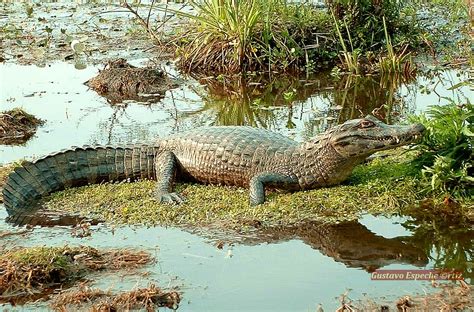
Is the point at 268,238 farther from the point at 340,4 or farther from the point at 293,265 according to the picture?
the point at 340,4

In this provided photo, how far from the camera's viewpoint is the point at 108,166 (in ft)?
23.7

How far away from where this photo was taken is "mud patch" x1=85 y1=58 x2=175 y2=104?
1153 cm

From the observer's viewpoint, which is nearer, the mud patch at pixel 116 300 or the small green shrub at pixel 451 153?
the mud patch at pixel 116 300

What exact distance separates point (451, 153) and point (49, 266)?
3.27 metres

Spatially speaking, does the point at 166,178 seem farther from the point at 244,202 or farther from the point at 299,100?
the point at 299,100

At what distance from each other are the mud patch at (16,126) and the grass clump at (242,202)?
99.6 inches

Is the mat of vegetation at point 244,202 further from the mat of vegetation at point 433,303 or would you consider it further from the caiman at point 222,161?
the mat of vegetation at point 433,303

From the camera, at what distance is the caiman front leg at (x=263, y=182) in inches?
253

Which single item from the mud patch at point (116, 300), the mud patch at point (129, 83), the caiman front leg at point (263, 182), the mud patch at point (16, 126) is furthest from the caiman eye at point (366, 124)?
the mud patch at point (129, 83)

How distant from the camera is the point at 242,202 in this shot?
21.3 ft

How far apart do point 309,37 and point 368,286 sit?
841cm

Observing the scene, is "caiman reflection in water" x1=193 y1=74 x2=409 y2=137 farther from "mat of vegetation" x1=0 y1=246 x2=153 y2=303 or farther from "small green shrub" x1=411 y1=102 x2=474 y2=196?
"mat of vegetation" x1=0 y1=246 x2=153 y2=303

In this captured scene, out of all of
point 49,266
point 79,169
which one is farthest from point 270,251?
point 79,169

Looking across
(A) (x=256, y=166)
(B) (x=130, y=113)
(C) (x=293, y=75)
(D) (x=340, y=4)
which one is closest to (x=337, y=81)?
(C) (x=293, y=75)
